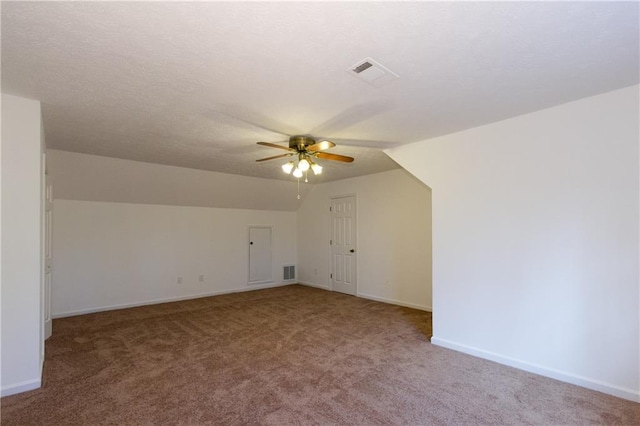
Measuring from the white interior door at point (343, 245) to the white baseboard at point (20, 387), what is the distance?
476cm

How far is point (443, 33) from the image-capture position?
1729 mm

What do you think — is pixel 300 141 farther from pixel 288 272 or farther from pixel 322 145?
pixel 288 272

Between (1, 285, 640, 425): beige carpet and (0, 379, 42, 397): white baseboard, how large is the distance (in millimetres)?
67

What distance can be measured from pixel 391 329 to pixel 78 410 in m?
3.36

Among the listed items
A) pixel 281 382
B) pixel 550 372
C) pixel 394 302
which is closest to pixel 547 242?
pixel 550 372

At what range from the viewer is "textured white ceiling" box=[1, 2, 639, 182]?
5.16 ft

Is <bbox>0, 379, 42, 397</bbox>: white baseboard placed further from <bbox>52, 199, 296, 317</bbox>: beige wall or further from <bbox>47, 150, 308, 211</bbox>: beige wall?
<bbox>47, 150, 308, 211</bbox>: beige wall

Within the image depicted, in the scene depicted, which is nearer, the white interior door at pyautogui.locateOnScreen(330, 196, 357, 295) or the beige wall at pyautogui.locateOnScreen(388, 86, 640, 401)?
the beige wall at pyautogui.locateOnScreen(388, 86, 640, 401)

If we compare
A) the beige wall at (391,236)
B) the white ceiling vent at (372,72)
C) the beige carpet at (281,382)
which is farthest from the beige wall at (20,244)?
the beige wall at (391,236)

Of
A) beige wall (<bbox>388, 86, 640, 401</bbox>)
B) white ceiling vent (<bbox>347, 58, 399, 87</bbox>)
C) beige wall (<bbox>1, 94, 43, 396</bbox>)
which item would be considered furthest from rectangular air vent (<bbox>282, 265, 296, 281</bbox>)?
white ceiling vent (<bbox>347, 58, 399, 87</bbox>)

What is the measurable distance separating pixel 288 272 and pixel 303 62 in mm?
6108

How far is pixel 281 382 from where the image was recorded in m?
2.81

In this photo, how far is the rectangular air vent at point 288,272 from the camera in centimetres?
750

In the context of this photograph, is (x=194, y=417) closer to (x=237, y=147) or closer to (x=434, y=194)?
(x=237, y=147)
